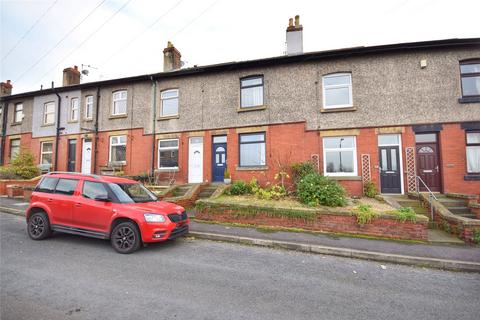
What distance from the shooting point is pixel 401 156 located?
408 inches

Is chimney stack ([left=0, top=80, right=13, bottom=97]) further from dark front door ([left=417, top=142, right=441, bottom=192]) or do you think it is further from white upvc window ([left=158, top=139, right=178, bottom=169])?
dark front door ([left=417, top=142, right=441, bottom=192])

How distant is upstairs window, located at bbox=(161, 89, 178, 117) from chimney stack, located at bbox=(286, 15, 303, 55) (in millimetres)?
7031

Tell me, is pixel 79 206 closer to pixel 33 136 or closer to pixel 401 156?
pixel 401 156

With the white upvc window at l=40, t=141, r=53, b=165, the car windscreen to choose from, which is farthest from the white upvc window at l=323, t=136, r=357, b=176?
the white upvc window at l=40, t=141, r=53, b=165

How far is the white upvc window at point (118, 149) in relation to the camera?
1461cm

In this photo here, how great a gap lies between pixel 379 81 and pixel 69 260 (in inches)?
512

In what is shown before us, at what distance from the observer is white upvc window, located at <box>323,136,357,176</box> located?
10.9m

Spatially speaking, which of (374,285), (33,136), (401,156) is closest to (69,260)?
(374,285)

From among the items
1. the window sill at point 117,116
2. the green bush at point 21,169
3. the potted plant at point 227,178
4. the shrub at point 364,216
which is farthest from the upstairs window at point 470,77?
the green bush at point 21,169

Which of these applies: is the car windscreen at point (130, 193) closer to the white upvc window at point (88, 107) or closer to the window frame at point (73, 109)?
the white upvc window at point (88, 107)

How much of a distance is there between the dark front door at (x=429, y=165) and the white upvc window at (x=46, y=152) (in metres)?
22.5

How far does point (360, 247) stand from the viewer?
6004mm

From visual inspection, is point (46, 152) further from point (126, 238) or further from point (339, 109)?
point (339, 109)

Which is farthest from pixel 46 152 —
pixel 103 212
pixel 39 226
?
pixel 103 212
